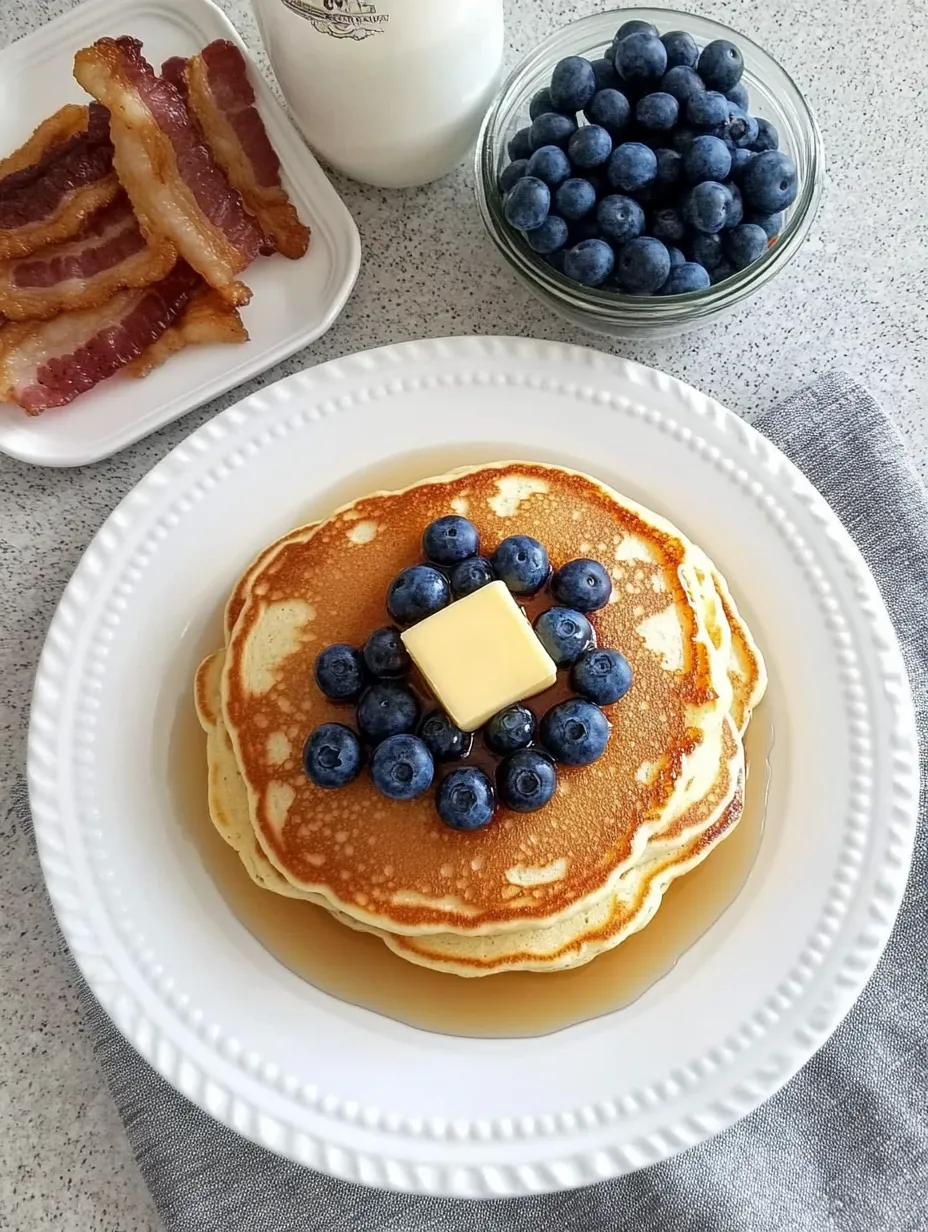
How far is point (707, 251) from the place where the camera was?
1.34m

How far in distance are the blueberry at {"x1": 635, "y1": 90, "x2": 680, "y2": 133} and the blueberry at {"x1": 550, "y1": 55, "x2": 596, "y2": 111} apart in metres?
0.08

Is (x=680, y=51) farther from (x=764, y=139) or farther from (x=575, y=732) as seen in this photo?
(x=575, y=732)

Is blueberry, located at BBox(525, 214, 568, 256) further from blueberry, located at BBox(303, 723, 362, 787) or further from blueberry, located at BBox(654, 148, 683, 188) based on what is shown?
blueberry, located at BBox(303, 723, 362, 787)

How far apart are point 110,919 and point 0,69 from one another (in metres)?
1.25

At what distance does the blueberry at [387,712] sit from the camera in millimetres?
1110

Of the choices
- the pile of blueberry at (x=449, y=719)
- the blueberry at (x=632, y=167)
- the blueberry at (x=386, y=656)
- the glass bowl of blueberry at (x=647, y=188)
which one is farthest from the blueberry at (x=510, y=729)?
the blueberry at (x=632, y=167)

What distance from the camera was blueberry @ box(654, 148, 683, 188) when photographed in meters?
1.33

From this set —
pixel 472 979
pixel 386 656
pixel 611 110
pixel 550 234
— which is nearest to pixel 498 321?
pixel 550 234

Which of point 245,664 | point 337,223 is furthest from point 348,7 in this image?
point 245,664

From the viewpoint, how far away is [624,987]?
1.26 m

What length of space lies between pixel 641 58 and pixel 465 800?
3.18 ft

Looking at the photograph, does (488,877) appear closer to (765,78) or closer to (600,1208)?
(600,1208)

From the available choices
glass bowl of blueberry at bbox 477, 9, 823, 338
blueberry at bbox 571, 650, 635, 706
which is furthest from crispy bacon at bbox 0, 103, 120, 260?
blueberry at bbox 571, 650, 635, 706

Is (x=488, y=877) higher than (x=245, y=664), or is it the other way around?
(x=245, y=664)
